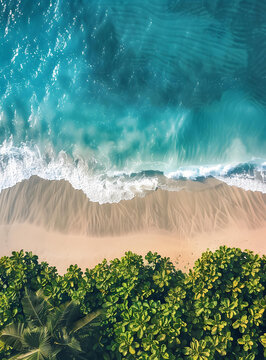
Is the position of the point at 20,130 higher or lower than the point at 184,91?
lower

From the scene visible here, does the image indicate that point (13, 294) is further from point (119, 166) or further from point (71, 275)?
point (119, 166)

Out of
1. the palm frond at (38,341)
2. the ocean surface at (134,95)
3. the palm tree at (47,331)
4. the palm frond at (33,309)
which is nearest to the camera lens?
the palm frond at (38,341)

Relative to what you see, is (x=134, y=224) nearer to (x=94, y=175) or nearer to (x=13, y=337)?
(x=94, y=175)

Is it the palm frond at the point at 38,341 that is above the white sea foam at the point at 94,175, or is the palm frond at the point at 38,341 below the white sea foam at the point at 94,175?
below

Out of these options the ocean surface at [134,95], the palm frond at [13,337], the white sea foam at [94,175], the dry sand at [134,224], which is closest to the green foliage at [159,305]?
the palm frond at [13,337]

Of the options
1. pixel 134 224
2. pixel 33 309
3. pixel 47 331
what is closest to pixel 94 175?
pixel 134 224

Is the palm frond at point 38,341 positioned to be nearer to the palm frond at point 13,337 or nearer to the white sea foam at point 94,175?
the palm frond at point 13,337

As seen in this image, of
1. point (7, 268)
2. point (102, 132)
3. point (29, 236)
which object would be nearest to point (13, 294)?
point (7, 268)
